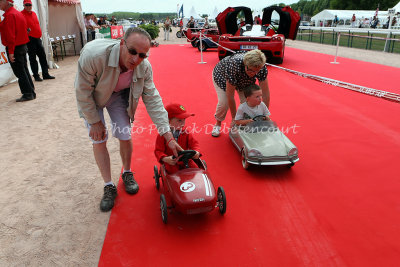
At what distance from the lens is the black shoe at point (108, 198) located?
274cm

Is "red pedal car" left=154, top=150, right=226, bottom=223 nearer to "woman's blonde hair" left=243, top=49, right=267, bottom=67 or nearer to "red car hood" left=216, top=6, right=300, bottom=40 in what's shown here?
"woman's blonde hair" left=243, top=49, right=267, bottom=67

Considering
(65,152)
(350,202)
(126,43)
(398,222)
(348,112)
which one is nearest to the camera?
(126,43)

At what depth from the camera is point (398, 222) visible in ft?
8.31

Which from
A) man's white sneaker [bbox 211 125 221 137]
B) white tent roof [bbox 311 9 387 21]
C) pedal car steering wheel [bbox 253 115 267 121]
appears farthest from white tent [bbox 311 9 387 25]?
pedal car steering wheel [bbox 253 115 267 121]

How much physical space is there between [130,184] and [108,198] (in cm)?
30

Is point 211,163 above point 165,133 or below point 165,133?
below

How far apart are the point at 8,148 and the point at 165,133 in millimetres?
2856

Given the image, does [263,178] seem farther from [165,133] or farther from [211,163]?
[165,133]

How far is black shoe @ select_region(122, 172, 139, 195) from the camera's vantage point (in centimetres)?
300

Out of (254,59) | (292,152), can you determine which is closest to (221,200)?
(292,152)

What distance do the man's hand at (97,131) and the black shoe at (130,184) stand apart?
674 mm

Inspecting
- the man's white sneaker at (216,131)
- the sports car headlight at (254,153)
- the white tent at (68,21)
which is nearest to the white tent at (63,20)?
the white tent at (68,21)

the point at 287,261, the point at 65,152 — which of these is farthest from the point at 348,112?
the point at 65,152

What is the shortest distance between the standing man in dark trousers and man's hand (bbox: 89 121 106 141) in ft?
15.6
